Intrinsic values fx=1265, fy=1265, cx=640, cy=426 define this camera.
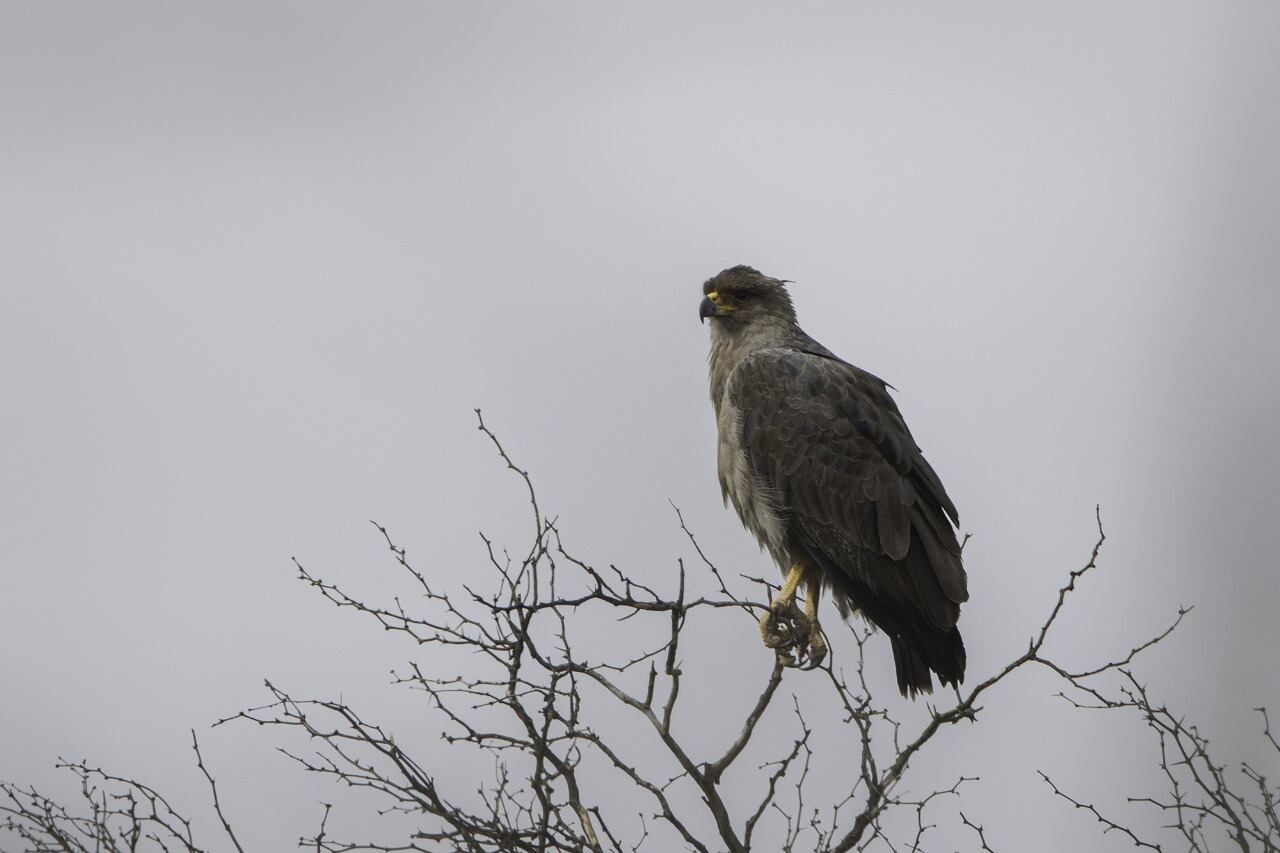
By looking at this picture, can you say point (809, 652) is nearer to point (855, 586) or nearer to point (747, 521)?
point (855, 586)

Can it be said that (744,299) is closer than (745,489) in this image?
No

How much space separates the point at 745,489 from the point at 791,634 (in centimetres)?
88

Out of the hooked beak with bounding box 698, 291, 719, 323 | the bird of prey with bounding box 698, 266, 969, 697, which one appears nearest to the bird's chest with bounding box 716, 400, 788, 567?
the bird of prey with bounding box 698, 266, 969, 697

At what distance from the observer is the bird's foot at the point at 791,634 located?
20.4 ft

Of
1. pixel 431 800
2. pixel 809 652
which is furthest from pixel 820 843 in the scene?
pixel 431 800

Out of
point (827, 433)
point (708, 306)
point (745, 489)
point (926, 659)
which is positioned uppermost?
point (708, 306)

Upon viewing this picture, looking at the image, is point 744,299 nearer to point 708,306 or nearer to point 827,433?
point 708,306

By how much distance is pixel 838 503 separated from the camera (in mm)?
6496

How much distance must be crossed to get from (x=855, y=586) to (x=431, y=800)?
2.68m

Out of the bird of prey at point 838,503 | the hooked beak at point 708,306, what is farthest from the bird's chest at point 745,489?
the hooked beak at point 708,306

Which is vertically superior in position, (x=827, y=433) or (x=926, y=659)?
(x=827, y=433)

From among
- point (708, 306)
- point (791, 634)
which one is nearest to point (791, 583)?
point (791, 634)

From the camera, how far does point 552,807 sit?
4406 mm

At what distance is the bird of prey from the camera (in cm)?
628
